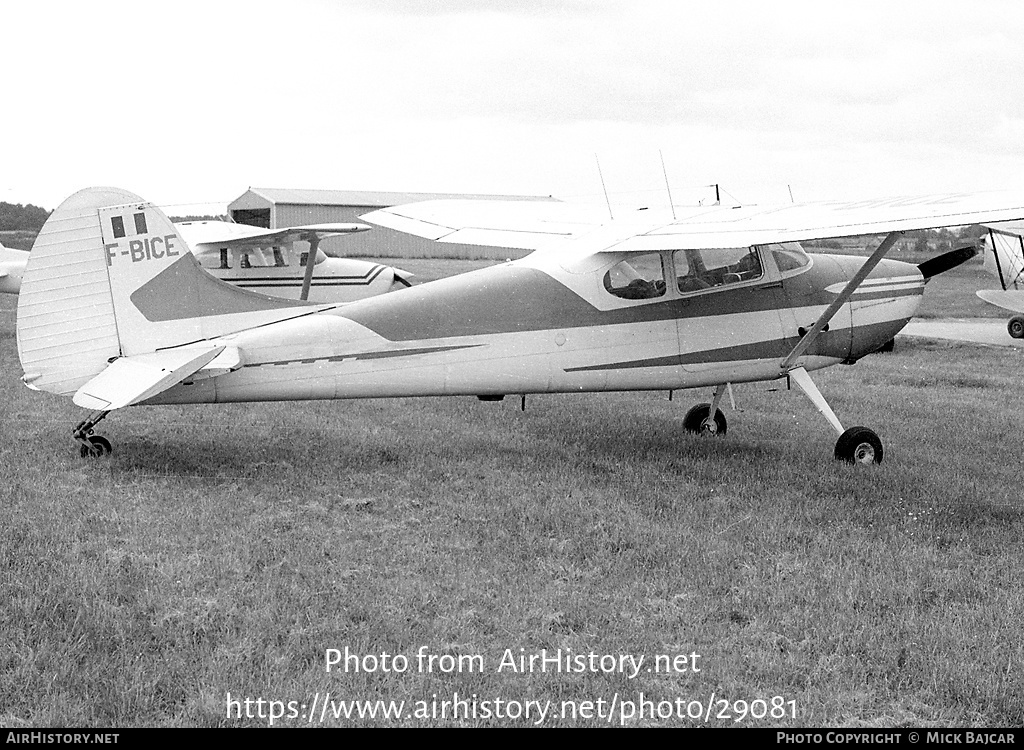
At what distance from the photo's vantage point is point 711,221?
27.3 ft

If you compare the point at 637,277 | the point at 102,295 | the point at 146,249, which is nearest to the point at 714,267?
the point at 637,277

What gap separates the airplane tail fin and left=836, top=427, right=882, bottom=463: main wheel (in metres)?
4.66

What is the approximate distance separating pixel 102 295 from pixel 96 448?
1168 millimetres

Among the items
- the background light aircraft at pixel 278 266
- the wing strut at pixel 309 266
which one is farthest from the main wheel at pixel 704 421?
the wing strut at pixel 309 266

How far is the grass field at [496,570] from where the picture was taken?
3.89 metres

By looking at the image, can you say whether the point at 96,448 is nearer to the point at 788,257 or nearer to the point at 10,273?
the point at 788,257

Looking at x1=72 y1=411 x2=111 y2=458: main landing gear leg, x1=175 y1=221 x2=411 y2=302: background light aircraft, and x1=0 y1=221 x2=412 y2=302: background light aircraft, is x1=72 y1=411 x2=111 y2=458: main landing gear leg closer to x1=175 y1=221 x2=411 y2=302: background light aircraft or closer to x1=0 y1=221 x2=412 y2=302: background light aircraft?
x1=175 y1=221 x2=411 y2=302: background light aircraft

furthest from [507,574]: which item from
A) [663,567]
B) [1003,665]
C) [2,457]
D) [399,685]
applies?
[2,457]

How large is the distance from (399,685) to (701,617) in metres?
1.51

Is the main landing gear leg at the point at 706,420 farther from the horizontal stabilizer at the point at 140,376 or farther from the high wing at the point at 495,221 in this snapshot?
the horizontal stabilizer at the point at 140,376

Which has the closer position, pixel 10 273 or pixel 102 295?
pixel 102 295

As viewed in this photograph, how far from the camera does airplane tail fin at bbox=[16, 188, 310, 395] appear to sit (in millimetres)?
7066

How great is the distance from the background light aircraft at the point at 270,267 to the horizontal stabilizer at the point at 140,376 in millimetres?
8544

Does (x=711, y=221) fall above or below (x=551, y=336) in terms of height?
above
